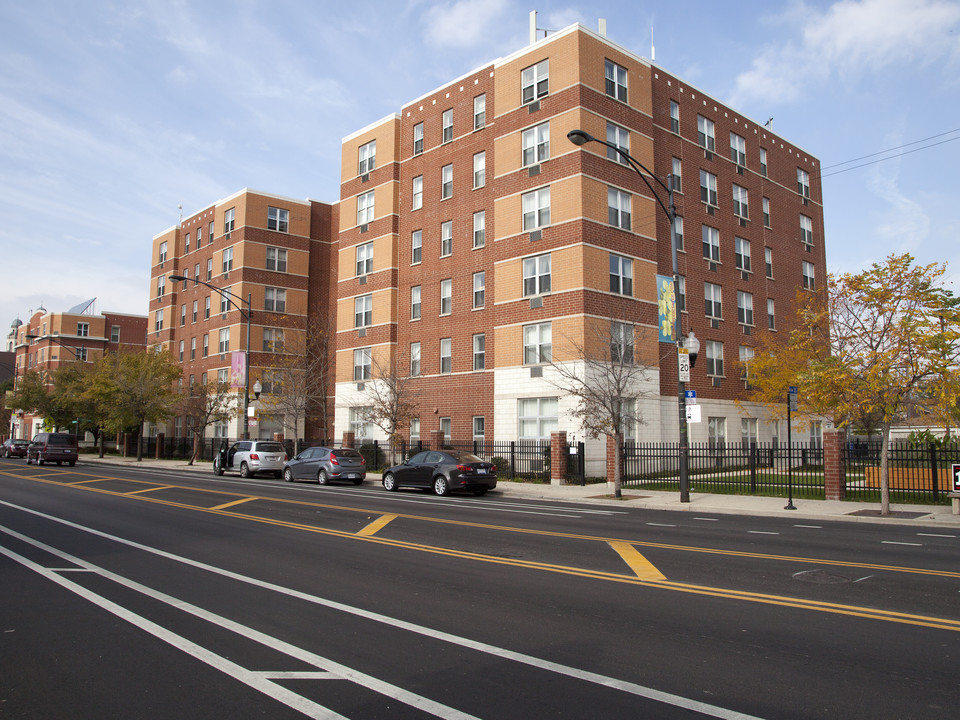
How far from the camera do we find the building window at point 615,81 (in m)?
31.7

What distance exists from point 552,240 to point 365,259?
14519 mm

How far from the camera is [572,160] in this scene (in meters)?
30.1

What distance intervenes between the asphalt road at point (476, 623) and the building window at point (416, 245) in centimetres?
2658

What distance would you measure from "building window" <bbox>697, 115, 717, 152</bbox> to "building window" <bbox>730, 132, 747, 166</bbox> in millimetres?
1838

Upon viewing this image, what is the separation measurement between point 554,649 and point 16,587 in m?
6.66

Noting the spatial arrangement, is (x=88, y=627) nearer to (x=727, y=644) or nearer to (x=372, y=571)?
(x=372, y=571)

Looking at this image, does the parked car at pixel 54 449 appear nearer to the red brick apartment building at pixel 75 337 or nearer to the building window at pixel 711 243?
the building window at pixel 711 243

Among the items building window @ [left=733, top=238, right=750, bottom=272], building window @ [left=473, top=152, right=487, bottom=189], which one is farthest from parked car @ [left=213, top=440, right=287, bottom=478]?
building window @ [left=733, top=238, right=750, bottom=272]

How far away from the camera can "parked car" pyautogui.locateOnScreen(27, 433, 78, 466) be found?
39344 millimetres

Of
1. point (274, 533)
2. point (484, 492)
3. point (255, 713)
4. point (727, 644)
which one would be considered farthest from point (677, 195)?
point (255, 713)

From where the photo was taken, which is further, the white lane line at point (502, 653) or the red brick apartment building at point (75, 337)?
the red brick apartment building at point (75, 337)

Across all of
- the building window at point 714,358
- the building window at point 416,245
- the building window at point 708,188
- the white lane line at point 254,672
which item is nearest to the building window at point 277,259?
the building window at point 416,245

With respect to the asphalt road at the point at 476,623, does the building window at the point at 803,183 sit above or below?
above

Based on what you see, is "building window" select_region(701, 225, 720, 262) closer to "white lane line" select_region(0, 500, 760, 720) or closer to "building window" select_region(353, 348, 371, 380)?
"building window" select_region(353, 348, 371, 380)
